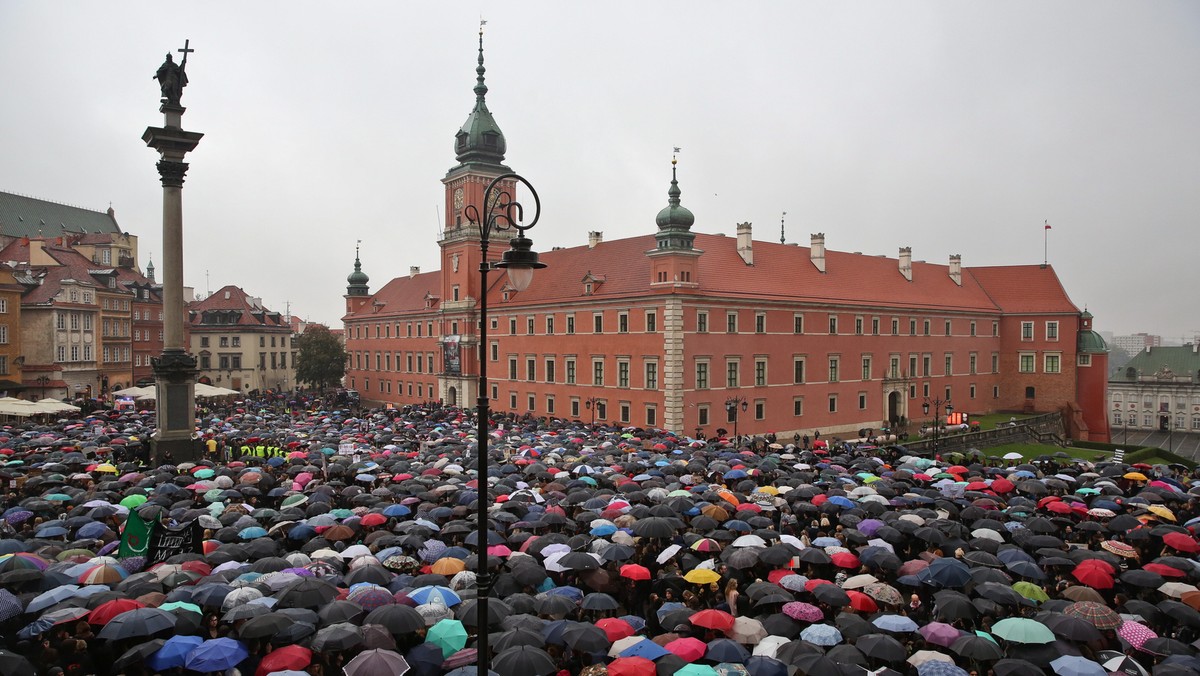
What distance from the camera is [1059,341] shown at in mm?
61562

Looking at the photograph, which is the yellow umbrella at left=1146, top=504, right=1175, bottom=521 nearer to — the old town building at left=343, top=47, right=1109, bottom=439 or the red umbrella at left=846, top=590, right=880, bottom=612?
the red umbrella at left=846, top=590, right=880, bottom=612

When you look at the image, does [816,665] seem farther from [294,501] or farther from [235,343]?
[235,343]

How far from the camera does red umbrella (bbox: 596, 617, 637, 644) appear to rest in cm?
1070

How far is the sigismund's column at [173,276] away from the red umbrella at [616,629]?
19637 mm

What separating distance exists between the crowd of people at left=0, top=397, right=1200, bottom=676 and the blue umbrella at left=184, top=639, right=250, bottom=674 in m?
0.03

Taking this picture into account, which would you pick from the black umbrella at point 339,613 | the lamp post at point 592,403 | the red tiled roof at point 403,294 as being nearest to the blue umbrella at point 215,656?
the black umbrella at point 339,613

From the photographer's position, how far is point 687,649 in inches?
392

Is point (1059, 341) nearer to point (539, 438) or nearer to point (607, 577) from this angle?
point (539, 438)

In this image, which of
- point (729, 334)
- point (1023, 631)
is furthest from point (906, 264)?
point (1023, 631)

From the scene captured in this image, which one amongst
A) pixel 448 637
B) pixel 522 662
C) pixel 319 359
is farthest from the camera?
pixel 319 359

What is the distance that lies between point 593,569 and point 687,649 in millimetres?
3748

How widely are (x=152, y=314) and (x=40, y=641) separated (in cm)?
6876

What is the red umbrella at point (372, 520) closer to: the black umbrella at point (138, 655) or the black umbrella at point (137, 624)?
the black umbrella at point (137, 624)

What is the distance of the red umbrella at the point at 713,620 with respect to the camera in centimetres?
1080
